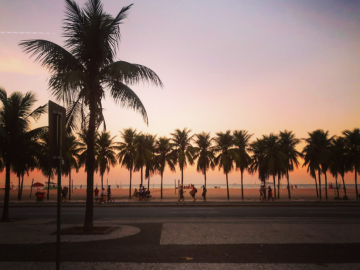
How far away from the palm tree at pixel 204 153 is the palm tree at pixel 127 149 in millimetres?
10071

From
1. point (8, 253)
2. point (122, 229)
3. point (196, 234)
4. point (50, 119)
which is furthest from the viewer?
point (122, 229)

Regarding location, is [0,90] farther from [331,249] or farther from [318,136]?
[318,136]

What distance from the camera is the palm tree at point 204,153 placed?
139 feet

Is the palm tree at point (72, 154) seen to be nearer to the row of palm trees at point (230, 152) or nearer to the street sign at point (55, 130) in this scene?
the row of palm trees at point (230, 152)

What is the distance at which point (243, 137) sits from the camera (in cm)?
4422

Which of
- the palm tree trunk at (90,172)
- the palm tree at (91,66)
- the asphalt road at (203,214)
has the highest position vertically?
the palm tree at (91,66)

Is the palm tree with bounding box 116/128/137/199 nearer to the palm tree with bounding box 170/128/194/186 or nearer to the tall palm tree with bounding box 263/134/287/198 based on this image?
the palm tree with bounding box 170/128/194/186

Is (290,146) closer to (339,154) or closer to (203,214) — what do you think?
(339,154)

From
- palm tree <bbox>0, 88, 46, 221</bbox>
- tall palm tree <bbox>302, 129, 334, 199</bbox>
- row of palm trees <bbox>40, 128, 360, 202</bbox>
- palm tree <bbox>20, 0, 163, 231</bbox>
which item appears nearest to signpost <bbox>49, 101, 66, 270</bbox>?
palm tree <bbox>20, 0, 163, 231</bbox>

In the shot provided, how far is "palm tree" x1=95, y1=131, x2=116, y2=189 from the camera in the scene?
4381 cm

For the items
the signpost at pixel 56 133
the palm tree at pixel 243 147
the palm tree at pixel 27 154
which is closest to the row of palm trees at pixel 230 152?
the palm tree at pixel 243 147

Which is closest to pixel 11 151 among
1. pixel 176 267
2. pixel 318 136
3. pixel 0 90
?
pixel 0 90

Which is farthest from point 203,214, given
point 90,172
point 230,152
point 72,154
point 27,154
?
point 72,154

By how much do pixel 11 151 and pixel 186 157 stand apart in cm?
2872
